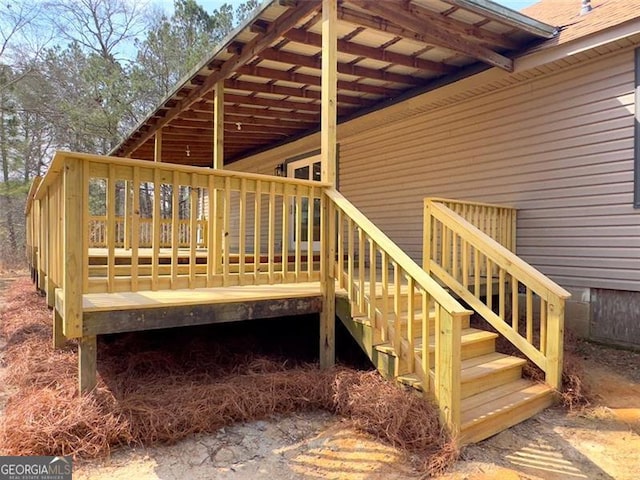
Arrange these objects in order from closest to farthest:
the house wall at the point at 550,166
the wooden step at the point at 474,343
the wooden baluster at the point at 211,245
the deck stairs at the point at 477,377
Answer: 1. the deck stairs at the point at 477,377
2. the wooden baluster at the point at 211,245
3. the wooden step at the point at 474,343
4. the house wall at the point at 550,166

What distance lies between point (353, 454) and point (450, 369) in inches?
30.1

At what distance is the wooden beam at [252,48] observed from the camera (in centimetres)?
396

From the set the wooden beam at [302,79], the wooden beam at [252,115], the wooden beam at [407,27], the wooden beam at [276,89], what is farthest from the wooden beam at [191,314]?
the wooden beam at [252,115]

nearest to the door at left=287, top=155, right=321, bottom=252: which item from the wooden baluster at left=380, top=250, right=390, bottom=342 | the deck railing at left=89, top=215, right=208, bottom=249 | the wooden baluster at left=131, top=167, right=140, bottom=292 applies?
the deck railing at left=89, top=215, right=208, bottom=249

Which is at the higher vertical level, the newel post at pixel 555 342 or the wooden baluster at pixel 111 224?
the wooden baluster at pixel 111 224

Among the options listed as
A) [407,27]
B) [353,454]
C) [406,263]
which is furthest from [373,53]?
[353,454]

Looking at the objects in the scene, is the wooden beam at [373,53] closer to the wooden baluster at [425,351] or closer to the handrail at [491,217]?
the handrail at [491,217]

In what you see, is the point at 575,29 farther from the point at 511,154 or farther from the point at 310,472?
the point at 310,472

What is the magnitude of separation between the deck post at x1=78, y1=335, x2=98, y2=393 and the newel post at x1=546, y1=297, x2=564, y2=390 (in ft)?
10.8

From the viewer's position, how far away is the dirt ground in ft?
7.63

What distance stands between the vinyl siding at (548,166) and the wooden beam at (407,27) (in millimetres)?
1049

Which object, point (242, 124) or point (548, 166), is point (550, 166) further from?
point (242, 124)

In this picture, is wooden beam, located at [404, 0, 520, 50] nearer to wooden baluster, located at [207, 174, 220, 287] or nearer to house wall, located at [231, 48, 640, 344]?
house wall, located at [231, 48, 640, 344]

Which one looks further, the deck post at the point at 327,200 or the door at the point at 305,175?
the door at the point at 305,175
